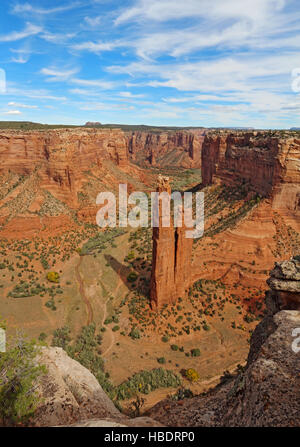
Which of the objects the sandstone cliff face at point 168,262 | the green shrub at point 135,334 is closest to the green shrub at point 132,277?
the sandstone cliff face at point 168,262

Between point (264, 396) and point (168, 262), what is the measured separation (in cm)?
2360

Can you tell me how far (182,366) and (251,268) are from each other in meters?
17.7

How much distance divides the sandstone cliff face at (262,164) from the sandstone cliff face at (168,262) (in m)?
19.1

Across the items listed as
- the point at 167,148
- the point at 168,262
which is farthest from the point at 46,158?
the point at 167,148

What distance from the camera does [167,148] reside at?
188 metres

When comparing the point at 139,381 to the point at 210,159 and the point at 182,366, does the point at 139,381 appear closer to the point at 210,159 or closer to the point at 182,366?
the point at 182,366

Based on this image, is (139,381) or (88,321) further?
(88,321)

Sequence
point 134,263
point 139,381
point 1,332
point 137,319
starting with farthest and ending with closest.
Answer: point 134,263 < point 137,319 < point 139,381 < point 1,332

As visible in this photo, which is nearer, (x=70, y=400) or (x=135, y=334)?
(x=70, y=400)

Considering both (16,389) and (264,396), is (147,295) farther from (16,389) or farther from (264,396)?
(264,396)

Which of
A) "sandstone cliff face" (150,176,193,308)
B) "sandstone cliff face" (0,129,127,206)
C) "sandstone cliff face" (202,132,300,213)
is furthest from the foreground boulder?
"sandstone cliff face" (0,129,127,206)

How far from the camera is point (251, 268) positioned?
38281 millimetres
